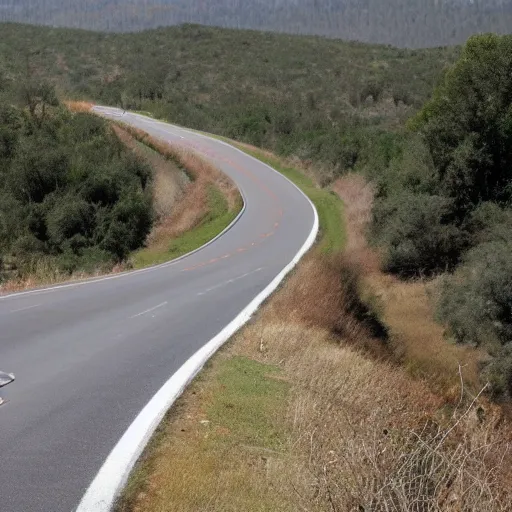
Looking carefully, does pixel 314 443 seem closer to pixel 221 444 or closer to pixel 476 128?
pixel 221 444

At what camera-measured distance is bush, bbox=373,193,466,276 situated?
24.7m

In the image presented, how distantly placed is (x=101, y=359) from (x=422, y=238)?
689 inches

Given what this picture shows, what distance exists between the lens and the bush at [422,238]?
2470 centimetres

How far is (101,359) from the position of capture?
30.2ft

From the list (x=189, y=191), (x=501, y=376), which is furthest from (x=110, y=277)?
(x=189, y=191)

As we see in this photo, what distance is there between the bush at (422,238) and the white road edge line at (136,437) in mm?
14707

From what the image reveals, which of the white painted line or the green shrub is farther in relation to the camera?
the green shrub

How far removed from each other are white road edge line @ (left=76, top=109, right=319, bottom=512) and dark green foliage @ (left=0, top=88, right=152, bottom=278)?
54.6 feet

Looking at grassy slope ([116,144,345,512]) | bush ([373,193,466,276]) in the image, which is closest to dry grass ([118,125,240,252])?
bush ([373,193,466,276])

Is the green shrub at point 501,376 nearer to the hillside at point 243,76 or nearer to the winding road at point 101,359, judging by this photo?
the winding road at point 101,359

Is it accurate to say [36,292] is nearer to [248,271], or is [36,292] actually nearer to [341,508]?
[248,271]

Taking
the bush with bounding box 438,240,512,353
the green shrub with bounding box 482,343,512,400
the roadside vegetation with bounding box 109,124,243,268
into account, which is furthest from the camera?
the roadside vegetation with bounding box 109,124,243,268

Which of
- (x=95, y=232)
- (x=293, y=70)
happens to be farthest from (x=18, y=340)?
(x=293, y=70)

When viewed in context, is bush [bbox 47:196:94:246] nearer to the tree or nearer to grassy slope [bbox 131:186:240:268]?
grassy slope [bbox 131:186:240:268]
